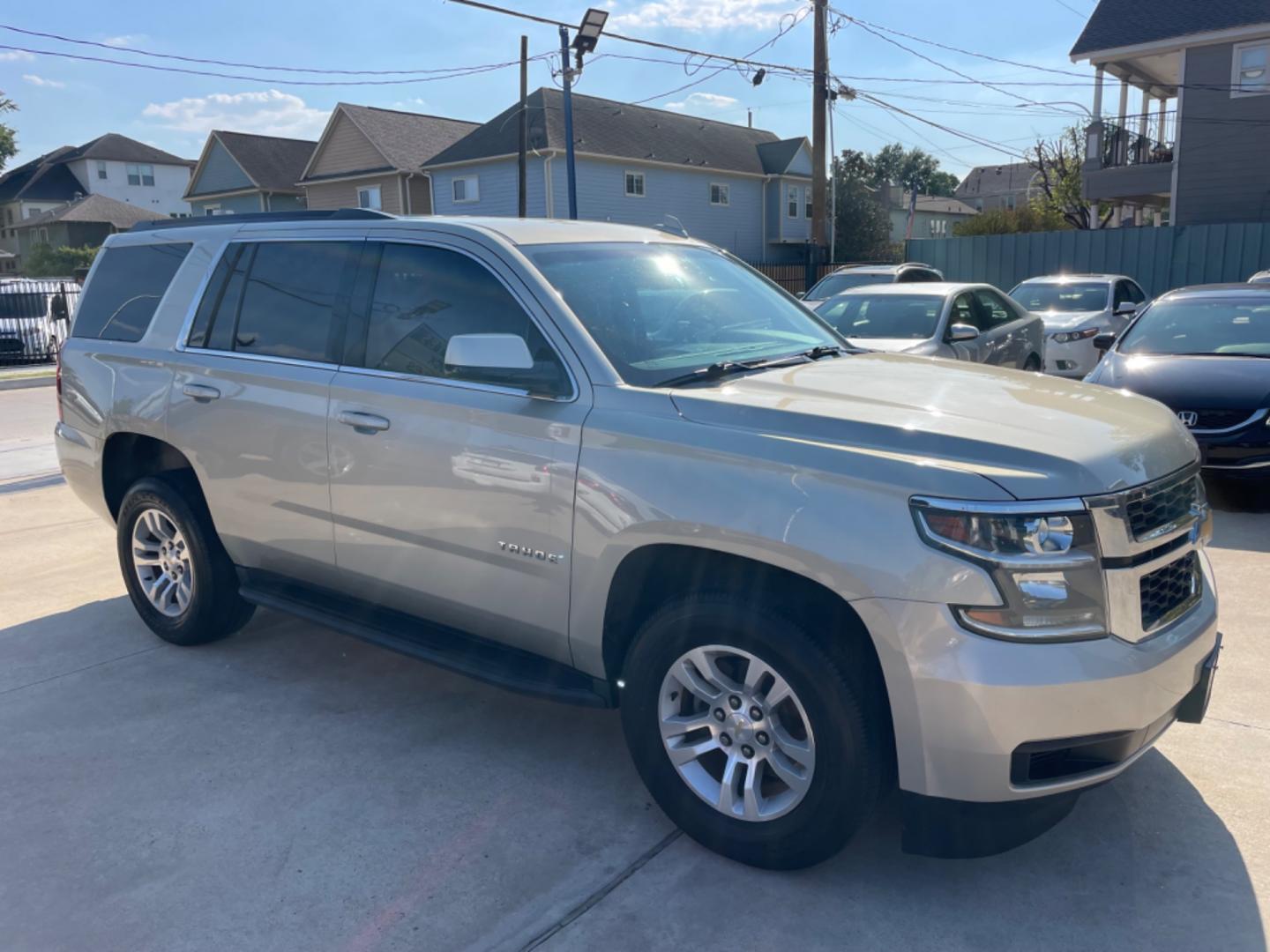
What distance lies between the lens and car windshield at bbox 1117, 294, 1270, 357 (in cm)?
819

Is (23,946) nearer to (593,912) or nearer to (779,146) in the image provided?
(593,912)

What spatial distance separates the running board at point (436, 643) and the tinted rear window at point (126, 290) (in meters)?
1.43

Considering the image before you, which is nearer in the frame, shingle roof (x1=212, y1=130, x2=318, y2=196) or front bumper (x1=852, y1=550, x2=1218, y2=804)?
front bumper (x1=852, y1=550, x2=1218, y2=804)

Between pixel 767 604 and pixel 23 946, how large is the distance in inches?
90.9

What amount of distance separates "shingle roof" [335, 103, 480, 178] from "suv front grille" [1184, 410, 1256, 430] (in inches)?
1259

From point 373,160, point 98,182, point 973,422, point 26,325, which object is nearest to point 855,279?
point 973,422

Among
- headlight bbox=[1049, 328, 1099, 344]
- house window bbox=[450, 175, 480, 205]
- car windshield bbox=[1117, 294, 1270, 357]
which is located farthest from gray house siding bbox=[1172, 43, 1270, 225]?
house window bbox=[450, 175, 480, 205]

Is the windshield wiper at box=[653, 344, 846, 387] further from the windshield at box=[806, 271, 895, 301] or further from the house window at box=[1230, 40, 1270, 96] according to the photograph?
the house window at box=[1230, 40, 1270, 96]

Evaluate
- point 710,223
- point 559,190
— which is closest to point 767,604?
point 559,190

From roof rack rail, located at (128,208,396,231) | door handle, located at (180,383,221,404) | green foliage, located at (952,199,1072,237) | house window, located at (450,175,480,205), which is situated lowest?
door handle, located at (180,383,221,404)

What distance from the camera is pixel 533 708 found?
4.42 m

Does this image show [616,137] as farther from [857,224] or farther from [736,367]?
[736,367]

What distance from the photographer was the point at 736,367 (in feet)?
12.2

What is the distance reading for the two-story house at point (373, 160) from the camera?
36031mm
